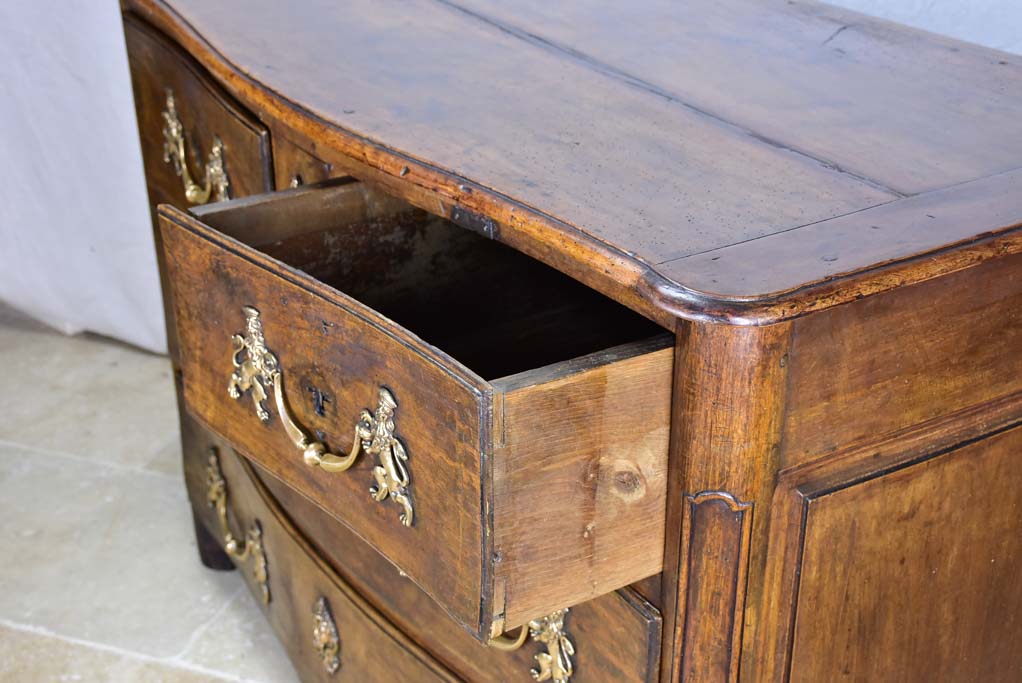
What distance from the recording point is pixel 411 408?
67 cm

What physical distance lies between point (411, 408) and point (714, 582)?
0.64 feet

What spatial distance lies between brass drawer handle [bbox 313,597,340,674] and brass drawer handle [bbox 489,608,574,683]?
36 centimetres

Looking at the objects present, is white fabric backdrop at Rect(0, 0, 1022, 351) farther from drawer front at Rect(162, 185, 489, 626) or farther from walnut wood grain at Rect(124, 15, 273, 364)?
drawer front at Rect(162, 185, 489, 626)

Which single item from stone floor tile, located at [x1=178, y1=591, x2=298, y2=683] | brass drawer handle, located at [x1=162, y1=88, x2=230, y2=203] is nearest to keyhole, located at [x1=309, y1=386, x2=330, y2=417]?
brass drawer handle, located at [x1=162, y1=88, x2=230, y2=203]

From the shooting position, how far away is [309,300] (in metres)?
0.72

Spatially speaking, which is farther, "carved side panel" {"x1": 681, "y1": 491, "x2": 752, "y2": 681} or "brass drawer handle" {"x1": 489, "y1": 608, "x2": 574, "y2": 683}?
"brass drawer handle" {"x1": 489, "y1": 608, "x2": 574, "y2": 683}

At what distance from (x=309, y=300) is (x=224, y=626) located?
0.94 meters

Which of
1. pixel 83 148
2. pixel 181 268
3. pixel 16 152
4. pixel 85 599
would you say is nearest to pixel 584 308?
pixel 181 268

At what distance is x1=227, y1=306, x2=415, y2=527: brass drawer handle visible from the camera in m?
0.70

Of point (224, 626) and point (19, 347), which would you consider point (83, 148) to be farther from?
point (224, 626)

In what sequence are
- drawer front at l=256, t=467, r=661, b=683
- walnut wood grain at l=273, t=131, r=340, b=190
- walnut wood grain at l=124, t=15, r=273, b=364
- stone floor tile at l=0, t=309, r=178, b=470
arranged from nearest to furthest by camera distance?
drawer front at l=256, t=467, r=661, b=683 < walnut wood grain at l=273, t=131, r=340, b=190 < walnut wood grain at l=124, t=15, r=273, b=364 < stone floor tile at l=0, t=309, r=178, b=470

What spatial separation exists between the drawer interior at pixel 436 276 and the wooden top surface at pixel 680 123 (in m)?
0.08

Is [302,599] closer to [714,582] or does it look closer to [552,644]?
[552,644]

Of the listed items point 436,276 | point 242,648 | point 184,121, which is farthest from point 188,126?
point 242,648
